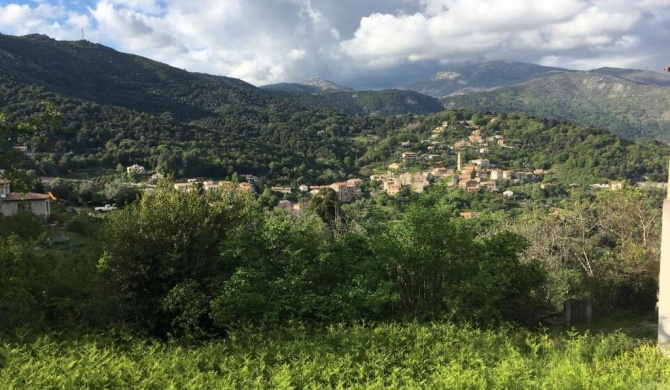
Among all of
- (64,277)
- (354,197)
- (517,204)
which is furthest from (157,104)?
(64,277)

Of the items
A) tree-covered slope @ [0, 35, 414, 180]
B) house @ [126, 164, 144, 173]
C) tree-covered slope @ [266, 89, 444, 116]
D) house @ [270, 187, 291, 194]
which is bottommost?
house @ [270, 187, 291, 194]

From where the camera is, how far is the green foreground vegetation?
191 inches

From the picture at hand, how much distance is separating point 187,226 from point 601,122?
21116cm

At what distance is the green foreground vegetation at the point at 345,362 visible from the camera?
4.86 m

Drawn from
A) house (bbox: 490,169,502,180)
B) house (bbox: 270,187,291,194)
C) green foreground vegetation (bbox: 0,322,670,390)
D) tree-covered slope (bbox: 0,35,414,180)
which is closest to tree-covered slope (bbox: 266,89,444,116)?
tree-covered slope (bbox: 0,35,414,180)

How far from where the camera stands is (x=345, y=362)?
5.51 metres

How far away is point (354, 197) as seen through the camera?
5459 centimetres

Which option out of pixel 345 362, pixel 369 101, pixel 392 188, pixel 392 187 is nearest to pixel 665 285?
pixel 345 362

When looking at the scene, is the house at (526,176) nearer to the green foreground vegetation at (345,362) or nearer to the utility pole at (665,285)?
Result: the utility pole at (665,285)

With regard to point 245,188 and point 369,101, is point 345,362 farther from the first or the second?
point 369,101

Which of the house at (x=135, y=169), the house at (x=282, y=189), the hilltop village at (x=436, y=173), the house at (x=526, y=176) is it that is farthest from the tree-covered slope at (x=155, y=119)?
the house at (x=526, y=176)

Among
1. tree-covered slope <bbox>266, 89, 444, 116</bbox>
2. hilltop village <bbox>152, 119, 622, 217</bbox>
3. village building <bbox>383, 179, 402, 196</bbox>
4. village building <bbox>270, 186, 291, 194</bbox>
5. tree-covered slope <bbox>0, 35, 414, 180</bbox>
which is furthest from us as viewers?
tree-covered slope <bbox>266, 89, 444, 116</bbox>

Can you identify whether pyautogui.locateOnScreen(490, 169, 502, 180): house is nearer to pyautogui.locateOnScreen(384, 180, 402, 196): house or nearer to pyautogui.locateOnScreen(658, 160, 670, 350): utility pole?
pyautogui.locateOnScreen(384, 180, 402, 196): house

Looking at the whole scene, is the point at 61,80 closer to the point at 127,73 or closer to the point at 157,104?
the point at 157,104
